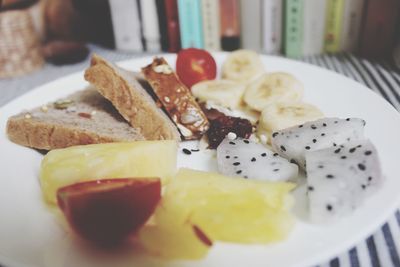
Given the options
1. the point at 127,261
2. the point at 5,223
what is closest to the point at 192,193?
the point at 127,261

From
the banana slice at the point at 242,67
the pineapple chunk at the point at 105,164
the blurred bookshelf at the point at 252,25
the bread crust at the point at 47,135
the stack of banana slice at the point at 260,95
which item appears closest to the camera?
the pineapple chunk at the point at 105,164

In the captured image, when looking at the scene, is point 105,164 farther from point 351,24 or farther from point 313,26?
point 351,24

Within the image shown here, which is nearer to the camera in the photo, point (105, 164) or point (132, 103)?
point (105, 164)

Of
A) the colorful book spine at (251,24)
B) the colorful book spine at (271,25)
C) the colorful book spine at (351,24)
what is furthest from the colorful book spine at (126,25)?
the colorful book spine at (351,24)

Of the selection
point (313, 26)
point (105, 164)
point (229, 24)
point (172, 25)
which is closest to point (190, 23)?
point (172, 25)

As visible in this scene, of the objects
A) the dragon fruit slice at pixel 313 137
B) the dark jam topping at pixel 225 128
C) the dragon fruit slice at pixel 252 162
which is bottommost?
the dark jam topping at pixel 225 128

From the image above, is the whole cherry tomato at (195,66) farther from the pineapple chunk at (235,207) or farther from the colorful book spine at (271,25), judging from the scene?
the pineapple chunk at (235,207)
